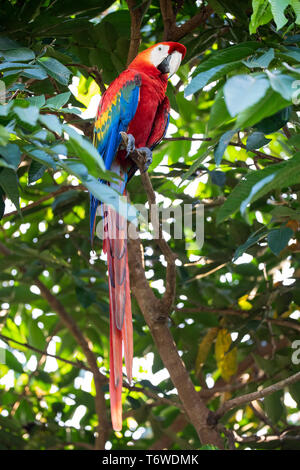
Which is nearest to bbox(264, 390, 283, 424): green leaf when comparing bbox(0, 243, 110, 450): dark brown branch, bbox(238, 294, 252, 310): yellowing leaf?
bbox(238, 294, 252, 310): yellowing leaf

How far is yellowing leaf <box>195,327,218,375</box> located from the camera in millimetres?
1903

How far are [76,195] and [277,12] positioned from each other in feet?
3.59

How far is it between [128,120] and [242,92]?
3.12 ft

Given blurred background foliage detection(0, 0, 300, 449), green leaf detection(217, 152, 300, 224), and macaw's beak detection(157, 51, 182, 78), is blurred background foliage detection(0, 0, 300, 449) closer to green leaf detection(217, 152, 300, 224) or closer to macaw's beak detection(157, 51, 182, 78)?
macaw's beak detection(157, 51, 182, 78)

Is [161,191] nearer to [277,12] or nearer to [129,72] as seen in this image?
[129,72]

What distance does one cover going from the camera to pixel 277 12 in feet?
2.94

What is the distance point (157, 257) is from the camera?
6.53 feet

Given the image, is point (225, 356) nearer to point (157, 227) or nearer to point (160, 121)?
point (157, 227)

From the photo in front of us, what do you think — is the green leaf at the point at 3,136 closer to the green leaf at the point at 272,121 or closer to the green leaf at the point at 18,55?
the green leaf at the point at 272,121

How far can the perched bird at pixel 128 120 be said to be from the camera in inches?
56.0

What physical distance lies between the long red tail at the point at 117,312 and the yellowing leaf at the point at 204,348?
0.64 metres

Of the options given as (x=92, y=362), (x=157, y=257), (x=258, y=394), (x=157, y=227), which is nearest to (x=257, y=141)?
(x=157, y=227)

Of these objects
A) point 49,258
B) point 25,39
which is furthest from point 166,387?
point 25,39

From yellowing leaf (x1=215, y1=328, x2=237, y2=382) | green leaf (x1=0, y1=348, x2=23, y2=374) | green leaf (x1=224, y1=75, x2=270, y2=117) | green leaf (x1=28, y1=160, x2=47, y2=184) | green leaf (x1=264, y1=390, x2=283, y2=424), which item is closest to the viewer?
green leaf (x1=224, y1=75, x2=270, y2=117)
